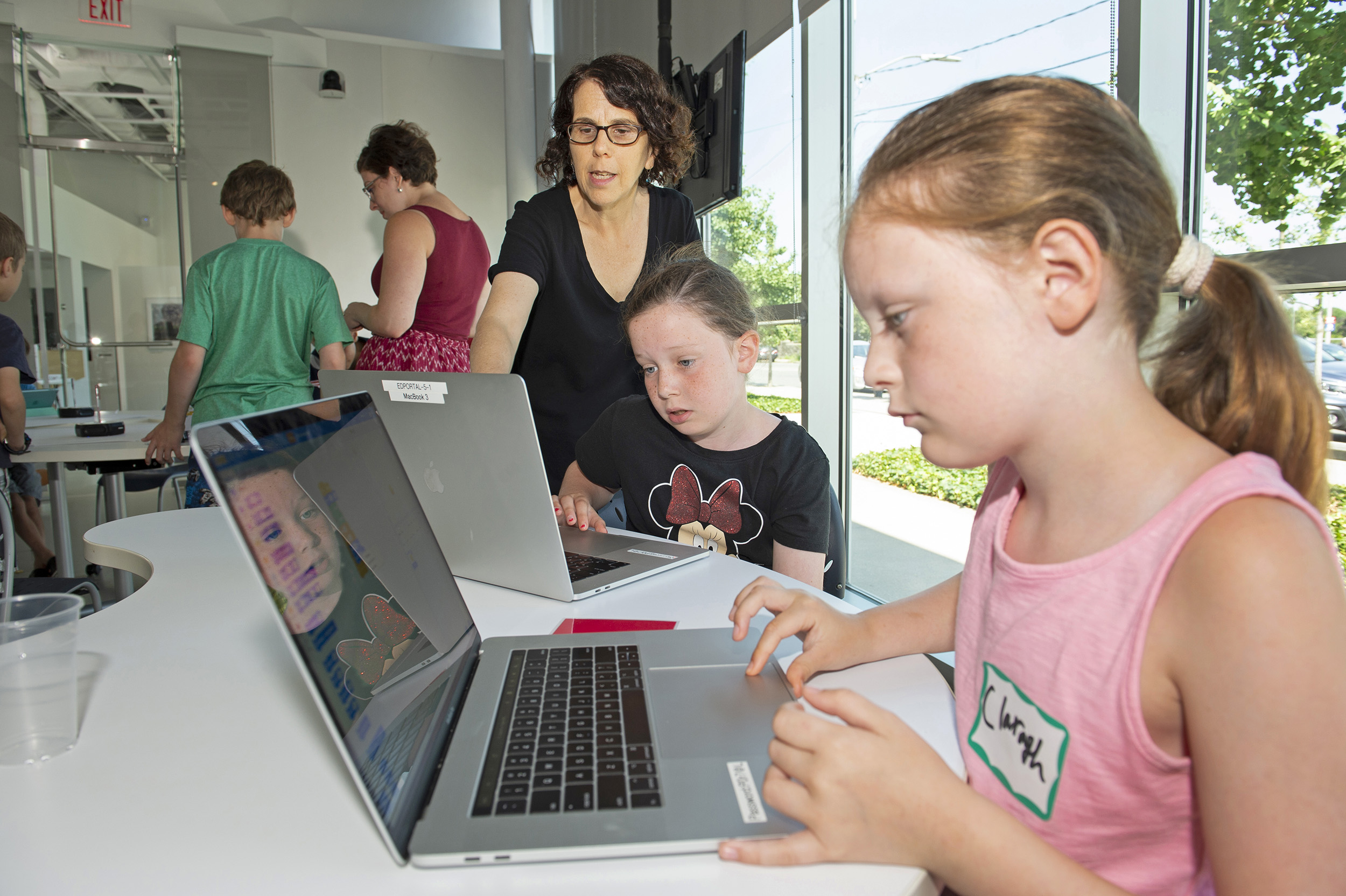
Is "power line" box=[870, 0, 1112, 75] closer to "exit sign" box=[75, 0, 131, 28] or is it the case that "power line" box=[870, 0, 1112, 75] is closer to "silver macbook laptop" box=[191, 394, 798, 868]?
"silver macbook laptop" box=[191, 394, 798, 868]

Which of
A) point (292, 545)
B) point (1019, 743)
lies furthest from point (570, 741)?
point (1019, 743)

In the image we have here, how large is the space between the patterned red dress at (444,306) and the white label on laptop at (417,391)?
66.5 inches

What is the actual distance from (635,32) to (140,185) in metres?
4.18

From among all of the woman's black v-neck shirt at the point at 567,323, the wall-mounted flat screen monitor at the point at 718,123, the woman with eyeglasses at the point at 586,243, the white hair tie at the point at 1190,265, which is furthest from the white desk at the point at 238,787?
the wall-mounted flat screen monitor at the point at 718,123

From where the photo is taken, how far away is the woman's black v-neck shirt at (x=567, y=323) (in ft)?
5.94

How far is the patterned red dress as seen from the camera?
2697 millimetres

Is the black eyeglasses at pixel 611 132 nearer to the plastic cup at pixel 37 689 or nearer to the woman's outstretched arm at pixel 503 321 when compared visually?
the woman's outstretched arm at pixel 503 321

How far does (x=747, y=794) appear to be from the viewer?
560 mm

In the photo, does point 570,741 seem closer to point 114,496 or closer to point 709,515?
point 709,515

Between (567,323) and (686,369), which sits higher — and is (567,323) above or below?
above

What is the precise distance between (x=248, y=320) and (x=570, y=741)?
2.44m

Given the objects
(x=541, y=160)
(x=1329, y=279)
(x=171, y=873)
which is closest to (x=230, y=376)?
(x=541, y=160)

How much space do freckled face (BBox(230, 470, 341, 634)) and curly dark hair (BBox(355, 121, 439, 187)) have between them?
254cm

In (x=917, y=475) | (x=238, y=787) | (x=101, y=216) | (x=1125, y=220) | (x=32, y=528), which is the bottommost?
(x=32, y=528)
